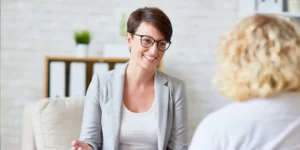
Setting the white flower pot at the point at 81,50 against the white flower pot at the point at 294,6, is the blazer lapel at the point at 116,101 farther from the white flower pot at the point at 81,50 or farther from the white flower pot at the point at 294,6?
the white flower pot at the point at 294,6

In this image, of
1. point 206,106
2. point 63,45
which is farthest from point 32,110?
point 206,106

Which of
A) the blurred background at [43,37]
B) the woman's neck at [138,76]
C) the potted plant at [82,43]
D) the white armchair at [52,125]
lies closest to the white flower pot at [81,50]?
the potted plant at [82,43]

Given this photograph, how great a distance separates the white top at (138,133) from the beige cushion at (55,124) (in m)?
0.26

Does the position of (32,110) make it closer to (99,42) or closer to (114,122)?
(114,122)

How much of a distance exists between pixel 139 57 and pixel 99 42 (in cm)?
120

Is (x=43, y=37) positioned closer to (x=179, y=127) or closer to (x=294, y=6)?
(x=179, y=127)

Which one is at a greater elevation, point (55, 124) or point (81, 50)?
point (81, 50)

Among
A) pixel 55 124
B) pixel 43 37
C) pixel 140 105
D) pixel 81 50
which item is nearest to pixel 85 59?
pixel 81 50

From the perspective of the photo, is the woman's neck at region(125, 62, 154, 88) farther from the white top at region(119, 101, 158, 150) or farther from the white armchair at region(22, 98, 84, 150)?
the white armchair at region(22, 98, 84, 150)

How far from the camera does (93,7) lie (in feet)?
9.20

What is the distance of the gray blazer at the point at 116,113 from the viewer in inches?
63.5

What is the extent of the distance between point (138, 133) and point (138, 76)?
244mm

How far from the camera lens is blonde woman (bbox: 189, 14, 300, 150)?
0.94 m

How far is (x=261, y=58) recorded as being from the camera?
0.97m
